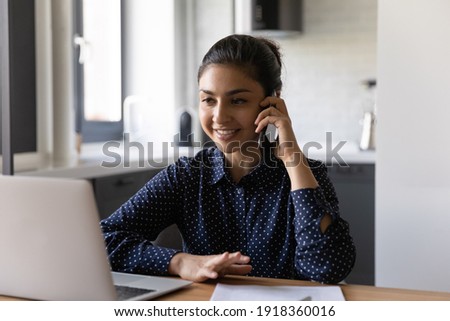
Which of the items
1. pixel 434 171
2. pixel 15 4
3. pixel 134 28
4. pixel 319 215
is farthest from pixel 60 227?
pixel 134 28

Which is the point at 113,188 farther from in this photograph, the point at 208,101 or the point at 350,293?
the point at 350,293

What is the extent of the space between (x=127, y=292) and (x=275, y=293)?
298 mm

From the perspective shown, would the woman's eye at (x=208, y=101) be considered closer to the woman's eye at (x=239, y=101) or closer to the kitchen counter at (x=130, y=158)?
the woman's eye at (x=239, y=101)

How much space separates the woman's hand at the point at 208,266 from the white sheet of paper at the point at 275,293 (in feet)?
0.13

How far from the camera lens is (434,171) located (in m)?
2.60

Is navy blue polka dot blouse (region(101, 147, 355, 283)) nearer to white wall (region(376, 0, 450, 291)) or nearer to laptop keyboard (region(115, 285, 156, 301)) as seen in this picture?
laptop keyboard (region(115, 285, 156, 301))

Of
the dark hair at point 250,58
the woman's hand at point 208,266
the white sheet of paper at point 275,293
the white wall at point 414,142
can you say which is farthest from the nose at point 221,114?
the white wall at point 414,142

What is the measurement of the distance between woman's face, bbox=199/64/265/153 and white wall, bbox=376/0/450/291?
103cm

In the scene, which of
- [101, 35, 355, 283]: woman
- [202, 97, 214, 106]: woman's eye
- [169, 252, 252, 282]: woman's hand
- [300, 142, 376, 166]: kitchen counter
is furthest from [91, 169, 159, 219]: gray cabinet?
[169, 252, 252, 282]: woman's hand

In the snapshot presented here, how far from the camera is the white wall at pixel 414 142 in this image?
2.57 metres

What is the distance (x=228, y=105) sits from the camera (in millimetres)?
1748

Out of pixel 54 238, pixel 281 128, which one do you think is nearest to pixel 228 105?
pixel 281 128

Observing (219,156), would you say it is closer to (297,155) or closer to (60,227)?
(297,155)

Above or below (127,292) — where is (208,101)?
above
